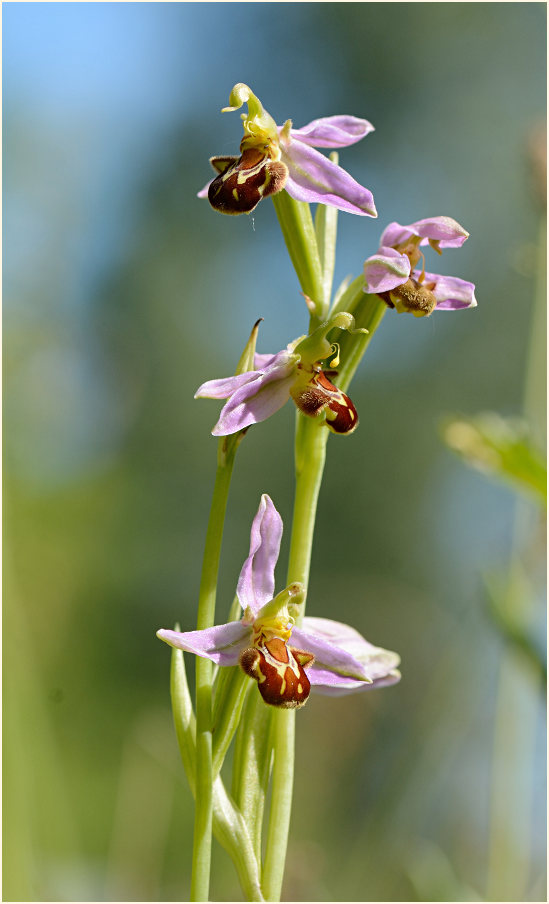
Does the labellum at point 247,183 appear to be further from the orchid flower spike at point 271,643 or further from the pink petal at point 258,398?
the orchid flower spike at point 271,643

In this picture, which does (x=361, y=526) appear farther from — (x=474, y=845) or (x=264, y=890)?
(x=264, y=890)

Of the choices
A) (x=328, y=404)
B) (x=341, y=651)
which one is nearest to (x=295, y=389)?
(x=328, y=404)

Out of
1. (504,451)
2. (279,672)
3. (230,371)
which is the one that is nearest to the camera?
(279,672)

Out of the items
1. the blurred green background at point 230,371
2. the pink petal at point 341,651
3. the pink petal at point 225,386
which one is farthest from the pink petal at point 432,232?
the blurred green background at point 230,371

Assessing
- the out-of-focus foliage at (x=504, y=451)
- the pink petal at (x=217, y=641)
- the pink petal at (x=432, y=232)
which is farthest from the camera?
the out-of-focus foliage at (x=504, y=451)

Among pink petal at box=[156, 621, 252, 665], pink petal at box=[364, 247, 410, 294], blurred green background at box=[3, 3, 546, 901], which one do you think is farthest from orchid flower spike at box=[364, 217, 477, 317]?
blurred green background at box=[3, 3, 546, 901]

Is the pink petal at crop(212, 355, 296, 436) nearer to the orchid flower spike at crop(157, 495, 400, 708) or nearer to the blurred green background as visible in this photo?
the orchid flower spike at crop(157, 495, 400, 708)

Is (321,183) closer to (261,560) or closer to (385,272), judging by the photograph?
(385,272)
